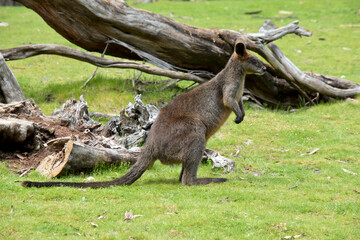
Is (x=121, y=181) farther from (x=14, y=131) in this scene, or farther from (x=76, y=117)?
(x=76, y=117)

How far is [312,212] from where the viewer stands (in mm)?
6512

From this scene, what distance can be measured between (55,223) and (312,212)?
11.2 ft

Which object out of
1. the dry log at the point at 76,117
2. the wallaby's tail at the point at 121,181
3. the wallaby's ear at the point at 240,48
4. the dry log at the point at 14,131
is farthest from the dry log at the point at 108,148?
the wallaby's ear at the point at 240,48

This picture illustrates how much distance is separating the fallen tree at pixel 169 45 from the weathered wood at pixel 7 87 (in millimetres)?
2112

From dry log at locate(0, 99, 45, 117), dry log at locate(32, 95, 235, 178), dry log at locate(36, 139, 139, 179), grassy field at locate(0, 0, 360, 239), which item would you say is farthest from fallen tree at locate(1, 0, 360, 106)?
dry log at locate(36, 139, 139, 179)

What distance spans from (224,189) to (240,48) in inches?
105

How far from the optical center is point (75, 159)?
7.55 meters

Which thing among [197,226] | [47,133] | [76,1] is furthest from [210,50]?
[197,226]

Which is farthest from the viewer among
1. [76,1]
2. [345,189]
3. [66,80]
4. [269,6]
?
[269,6]

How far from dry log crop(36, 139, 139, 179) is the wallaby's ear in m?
2.86

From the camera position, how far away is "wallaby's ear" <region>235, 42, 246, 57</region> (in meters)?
8.49

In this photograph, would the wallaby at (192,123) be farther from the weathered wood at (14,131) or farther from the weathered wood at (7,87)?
the weathered wood at (7,87)

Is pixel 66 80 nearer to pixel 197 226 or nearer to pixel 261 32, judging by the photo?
pixel 261 32

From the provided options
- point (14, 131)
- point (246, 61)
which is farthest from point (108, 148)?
point (246, 61)
